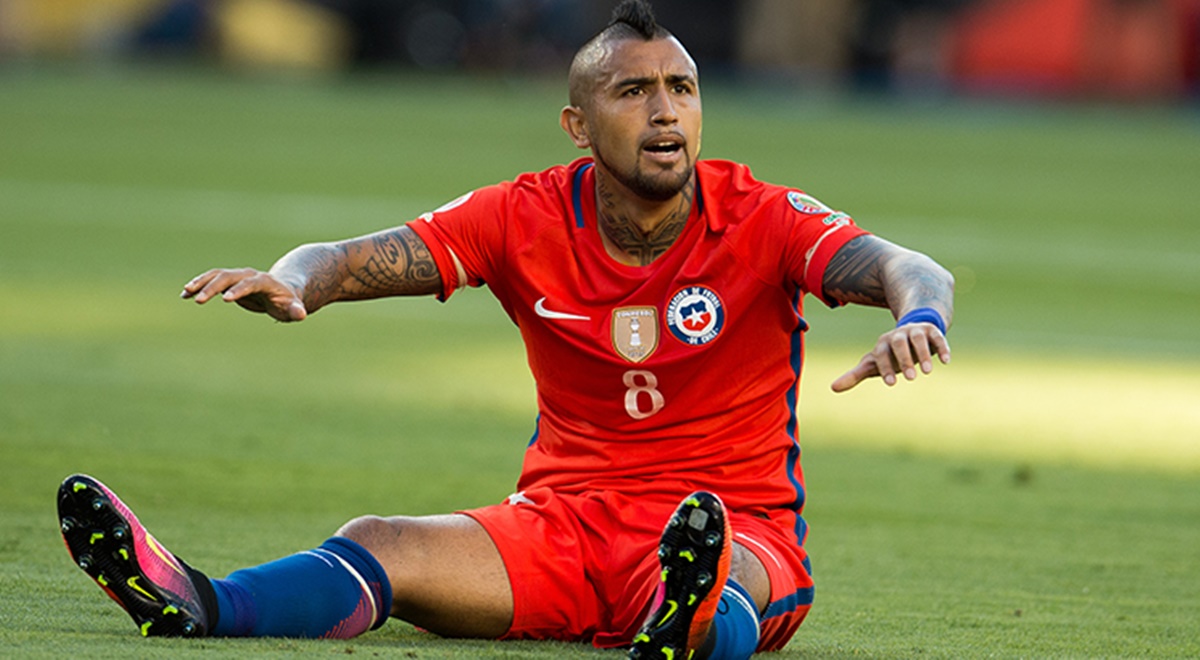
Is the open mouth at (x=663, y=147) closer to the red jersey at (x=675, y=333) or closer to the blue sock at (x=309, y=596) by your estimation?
the red jersey at (x=675, y=333)

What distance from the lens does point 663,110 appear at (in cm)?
509

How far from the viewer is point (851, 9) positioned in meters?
33.4

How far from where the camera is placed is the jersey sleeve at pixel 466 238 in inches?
209

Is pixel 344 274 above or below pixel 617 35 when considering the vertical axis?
below

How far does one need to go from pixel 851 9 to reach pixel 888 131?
7.63 meters

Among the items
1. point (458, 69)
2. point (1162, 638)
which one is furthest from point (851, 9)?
point (1162, 638)

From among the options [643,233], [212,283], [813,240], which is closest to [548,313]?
[643,233]

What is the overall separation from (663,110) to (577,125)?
0.33 m

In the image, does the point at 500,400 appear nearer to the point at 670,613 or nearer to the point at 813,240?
the point at 813,240

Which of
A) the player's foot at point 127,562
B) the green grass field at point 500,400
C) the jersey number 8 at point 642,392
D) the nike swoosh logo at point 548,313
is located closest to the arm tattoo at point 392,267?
the nike swoosh logo at point 548,313

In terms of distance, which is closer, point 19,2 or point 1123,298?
point 1123,298

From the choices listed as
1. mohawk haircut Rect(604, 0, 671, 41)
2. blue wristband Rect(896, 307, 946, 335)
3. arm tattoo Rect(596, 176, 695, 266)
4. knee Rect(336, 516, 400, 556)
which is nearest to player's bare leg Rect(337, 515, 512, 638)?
knee Rect(336, 516, 400, 556)

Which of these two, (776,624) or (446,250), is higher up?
(446,250)

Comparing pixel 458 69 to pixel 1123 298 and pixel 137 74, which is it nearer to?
pixel 137 74
